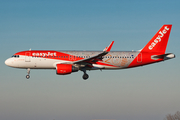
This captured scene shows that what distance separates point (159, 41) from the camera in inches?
1647

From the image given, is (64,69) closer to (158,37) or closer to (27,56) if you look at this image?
(27,56)

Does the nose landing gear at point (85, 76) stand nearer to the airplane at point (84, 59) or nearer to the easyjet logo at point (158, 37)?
the airplane at point (84, 59)

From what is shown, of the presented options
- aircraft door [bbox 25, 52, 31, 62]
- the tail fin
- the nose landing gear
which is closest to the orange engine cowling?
the nose landing gear

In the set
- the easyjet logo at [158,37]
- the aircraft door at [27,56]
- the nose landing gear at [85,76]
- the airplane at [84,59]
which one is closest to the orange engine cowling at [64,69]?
the airplane at [84,59]

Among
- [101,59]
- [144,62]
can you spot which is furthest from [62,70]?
[144,62]

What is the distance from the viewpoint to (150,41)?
4212cm

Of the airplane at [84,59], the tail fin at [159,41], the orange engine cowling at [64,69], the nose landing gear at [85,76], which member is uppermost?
the tail fin at [159,41]

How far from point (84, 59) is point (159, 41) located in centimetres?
1274

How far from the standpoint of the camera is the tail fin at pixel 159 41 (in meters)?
41.6

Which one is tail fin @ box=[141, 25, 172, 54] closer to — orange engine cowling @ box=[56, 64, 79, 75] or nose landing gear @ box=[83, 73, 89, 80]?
nose landing gear @ box=[83, 73, 89, 80]

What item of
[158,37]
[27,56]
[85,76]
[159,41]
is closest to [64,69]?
[85,76]

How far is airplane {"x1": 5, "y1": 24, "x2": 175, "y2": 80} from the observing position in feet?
125

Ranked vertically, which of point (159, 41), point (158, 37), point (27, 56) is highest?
point (158, 37)

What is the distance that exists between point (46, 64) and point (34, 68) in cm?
200
